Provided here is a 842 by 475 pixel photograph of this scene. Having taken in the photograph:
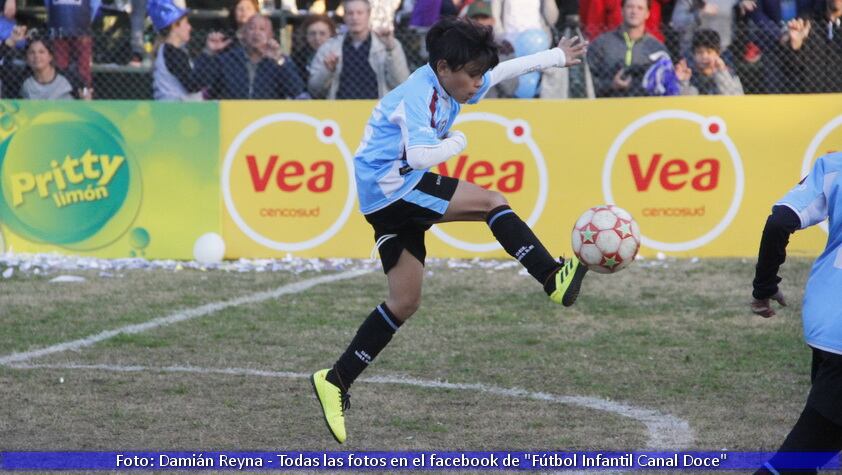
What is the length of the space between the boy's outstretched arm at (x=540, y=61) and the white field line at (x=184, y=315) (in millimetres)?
3591

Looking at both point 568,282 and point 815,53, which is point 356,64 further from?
point 568,282

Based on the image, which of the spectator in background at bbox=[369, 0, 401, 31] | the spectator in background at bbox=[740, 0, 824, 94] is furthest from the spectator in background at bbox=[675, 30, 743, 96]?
the spectator in background at bbox=[369, 0, 401, 31]

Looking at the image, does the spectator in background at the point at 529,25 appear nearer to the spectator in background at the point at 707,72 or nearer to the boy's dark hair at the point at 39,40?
the spectator in background at the point at 707,72

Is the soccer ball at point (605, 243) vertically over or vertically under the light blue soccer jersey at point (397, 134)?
under

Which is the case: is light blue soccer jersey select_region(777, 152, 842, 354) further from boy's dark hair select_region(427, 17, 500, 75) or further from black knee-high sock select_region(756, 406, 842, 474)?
boy's dark hair select_region(427, 17, 500, 75)

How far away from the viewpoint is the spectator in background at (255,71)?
40.8 feet

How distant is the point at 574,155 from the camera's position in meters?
11.9

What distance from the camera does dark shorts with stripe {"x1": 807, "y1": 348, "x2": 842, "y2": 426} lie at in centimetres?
425

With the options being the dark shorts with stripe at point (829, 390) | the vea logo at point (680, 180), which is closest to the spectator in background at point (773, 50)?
the vea logo at point (680, 180)

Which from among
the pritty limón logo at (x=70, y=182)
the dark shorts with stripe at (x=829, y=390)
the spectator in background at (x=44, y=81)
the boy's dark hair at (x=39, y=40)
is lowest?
the pritty limón logo at (x=70, y=182)

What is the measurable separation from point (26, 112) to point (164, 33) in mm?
1760

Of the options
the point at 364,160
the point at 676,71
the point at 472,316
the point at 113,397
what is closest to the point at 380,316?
the point at 364,160

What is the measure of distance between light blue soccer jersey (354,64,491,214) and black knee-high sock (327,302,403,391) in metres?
0.56

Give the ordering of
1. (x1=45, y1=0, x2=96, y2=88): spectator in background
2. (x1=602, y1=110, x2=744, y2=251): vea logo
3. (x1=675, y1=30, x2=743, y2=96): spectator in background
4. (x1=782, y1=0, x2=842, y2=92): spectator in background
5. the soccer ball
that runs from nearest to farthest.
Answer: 1. the soccer ball
2. (x1=602, y1=110, x2=744, y2=251): vea logo
3. (x1=782, y1=0, x2=842, y2=92): spectator in background
4. (x1=675, y1=30, x2=743, y2=96): spectator in background
5. (x1=45, y1=0, x2=96, y2=88): spectator in background
